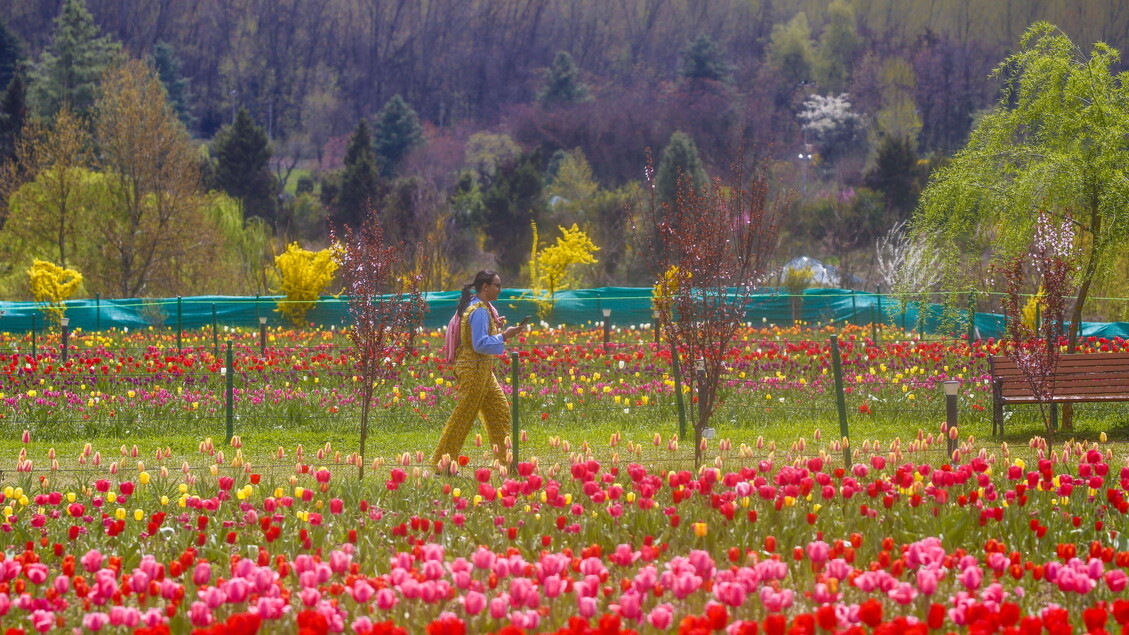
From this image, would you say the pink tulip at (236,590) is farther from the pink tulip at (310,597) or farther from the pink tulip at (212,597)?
the pink tulip at (310,597)

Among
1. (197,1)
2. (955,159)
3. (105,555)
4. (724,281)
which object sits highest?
(197,1)

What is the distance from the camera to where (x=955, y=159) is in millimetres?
13586

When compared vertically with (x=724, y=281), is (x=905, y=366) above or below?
below

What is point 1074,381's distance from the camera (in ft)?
36.7

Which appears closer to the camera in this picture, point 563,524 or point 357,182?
point 563,524

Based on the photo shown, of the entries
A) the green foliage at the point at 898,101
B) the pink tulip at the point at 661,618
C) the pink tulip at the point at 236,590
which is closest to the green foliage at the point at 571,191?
the green foliage at the point at 898,101

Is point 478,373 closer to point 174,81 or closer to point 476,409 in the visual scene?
point 476,409

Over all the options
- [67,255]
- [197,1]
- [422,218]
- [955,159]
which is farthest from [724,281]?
[197,1]

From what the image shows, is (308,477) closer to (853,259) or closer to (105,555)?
(105,555)

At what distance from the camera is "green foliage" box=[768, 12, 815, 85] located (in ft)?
292

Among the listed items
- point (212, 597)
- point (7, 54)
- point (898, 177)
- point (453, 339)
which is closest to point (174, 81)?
point (7, 54)

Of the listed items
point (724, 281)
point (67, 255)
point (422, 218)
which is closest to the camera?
point (724, 281)

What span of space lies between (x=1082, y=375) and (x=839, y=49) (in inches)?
3303

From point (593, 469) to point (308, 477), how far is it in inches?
88.6
